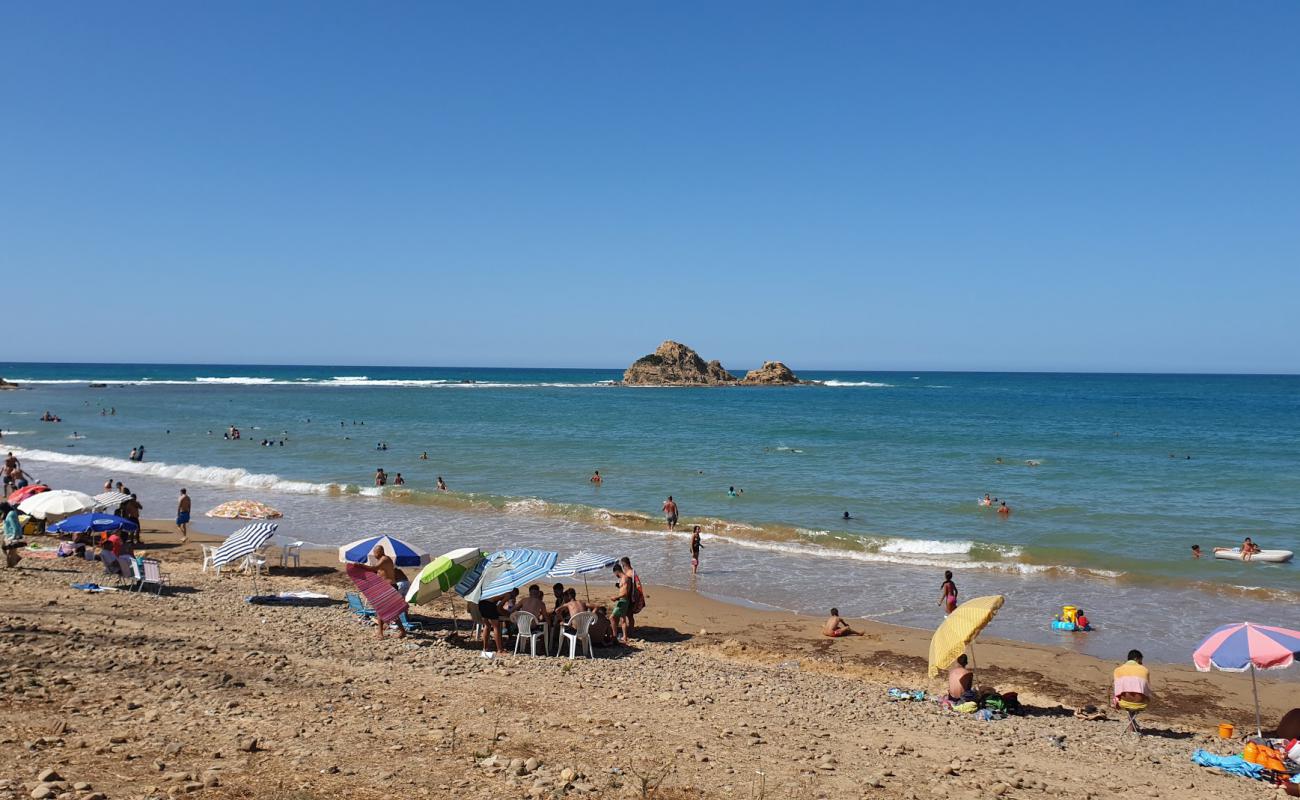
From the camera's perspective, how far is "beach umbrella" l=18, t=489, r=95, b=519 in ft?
60.5

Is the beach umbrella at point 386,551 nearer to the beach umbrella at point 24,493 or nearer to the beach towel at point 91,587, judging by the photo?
the beach towel at point 91,587

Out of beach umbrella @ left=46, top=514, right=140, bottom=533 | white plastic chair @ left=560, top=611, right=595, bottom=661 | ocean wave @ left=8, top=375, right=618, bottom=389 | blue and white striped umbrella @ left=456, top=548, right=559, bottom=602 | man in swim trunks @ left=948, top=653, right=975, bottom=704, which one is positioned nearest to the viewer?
man in swim trunks @ left=948, top=653, right=975, bottom=704

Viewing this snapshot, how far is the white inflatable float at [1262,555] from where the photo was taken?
2144 cm

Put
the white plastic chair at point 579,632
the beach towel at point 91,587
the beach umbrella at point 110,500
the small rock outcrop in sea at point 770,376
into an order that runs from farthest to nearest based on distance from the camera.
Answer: the small rock outcrop in sea at point 770,376, the beach umbrella at point 110,500, the beach towel at point 91,587, the white plastic chair at point 579,632

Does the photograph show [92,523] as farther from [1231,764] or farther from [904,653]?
[1231,764]

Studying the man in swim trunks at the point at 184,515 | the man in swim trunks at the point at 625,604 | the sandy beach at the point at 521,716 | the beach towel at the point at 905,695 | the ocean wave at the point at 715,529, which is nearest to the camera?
the sandy beach at the point at 521,716

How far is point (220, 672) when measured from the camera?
377 inches

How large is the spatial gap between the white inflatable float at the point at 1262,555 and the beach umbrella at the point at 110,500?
91.5 feet

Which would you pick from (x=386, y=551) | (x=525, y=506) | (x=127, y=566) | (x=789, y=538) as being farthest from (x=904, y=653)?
(x=525, y=506)

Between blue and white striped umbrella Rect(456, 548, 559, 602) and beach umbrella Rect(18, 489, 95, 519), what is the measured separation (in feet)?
36.6

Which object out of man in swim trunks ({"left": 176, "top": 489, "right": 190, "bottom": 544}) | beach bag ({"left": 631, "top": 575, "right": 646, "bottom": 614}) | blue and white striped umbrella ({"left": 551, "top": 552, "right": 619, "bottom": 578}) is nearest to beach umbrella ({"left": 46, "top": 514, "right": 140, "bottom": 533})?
man in swim trunks ({"left": 176, "top": 489, "right": 190, "bottom": 544})

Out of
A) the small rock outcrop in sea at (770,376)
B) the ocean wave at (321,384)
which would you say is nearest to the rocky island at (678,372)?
the small rock outcrop in sea at (770,376)

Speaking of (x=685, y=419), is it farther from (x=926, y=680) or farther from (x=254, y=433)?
(x=926, y=680)

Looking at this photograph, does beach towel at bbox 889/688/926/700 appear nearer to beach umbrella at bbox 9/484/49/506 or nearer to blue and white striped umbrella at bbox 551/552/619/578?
blue and white striped umbrella at bbox 551/552/619/578
